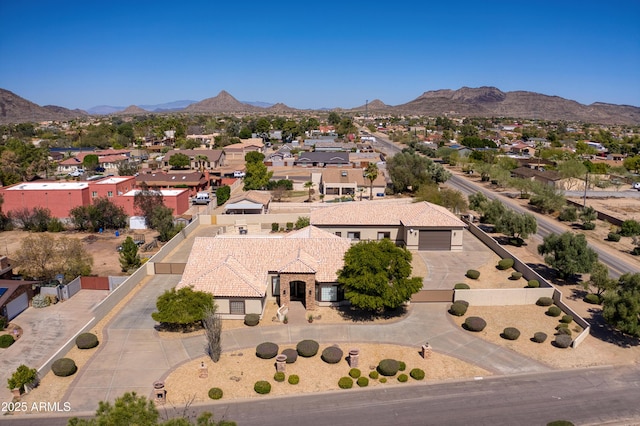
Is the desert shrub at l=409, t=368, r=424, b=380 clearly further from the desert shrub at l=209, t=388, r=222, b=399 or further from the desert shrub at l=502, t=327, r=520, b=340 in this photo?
the desert shrub at l=209, t=388, r=222, b=399

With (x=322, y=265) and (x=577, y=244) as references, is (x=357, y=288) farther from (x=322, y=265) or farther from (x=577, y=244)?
(x=577, y=244)

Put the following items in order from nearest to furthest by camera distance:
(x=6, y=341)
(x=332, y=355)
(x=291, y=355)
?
1. (x=332, y=355)
2. (x=291, y=355)
3. (x=6, y=341)

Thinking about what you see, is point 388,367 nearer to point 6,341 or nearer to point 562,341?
point 562,341

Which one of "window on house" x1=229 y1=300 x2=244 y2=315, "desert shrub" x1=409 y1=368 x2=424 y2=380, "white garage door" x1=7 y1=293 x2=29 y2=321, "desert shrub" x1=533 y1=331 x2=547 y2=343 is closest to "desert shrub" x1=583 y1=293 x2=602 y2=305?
→ "desert shrub" x1=533 y1=331 x2=547 y2=343

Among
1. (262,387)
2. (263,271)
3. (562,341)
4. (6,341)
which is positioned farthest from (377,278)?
(6,341)

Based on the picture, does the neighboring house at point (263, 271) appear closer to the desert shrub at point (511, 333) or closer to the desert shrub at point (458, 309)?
the desert shrub at point (458, 309)

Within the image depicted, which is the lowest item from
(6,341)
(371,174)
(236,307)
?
(6,341)

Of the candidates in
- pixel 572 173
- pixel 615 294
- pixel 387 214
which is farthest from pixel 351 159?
pixel 615 294
